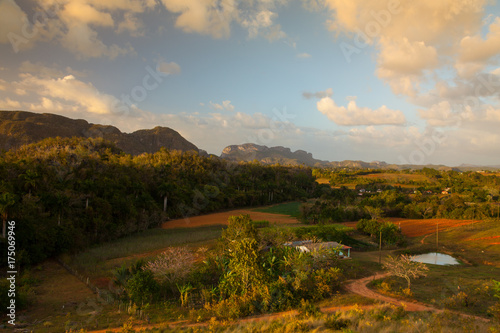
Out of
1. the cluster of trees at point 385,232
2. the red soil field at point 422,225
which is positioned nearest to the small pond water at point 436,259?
the cluster of trees at point 385,232

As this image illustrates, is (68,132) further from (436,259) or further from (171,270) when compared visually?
(436,259)

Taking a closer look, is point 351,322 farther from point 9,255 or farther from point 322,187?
point 322,187

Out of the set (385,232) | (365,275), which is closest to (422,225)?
(385,232)

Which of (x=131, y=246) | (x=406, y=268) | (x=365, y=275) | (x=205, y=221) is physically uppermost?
(x=406, y=268)

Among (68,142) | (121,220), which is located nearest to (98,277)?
(121,220)

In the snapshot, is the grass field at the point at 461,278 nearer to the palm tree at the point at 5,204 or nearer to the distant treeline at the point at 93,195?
the palm tree at the point at 5,204

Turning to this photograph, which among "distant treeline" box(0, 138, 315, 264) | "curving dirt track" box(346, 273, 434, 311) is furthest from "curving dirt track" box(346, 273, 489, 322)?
"distant treeline" box(0, 138, 315, 264)
